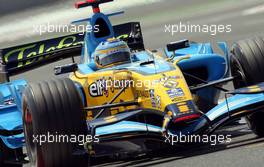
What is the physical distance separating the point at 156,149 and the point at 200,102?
1542mm

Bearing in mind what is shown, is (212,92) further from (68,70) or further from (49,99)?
(49,99)

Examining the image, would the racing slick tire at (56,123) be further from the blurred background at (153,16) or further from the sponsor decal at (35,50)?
the blurred background at (153,16)

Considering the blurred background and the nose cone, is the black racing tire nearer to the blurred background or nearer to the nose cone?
the nose cone

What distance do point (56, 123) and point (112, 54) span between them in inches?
85.9

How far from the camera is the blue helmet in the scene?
31.2 ft

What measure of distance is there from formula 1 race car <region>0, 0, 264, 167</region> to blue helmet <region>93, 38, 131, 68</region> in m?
0.01

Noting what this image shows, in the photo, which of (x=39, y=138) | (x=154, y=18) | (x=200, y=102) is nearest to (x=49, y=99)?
(x=39, y=138)

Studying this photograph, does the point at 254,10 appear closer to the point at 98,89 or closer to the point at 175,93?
the point at 98,89

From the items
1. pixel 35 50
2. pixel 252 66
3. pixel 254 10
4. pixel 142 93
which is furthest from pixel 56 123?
pixel 254 10

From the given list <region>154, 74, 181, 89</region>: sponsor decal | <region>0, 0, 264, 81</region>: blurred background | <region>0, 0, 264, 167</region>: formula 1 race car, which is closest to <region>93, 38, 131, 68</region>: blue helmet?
<region>0, 0, 264, 167</region>: formula 1 race car

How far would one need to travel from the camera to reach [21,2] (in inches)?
854

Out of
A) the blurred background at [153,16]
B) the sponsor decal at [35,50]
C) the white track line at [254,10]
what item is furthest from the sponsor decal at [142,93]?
the white track line at [254,10]

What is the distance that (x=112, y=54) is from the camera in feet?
31.3

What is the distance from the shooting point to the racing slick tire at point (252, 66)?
8.45 meters
